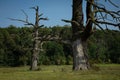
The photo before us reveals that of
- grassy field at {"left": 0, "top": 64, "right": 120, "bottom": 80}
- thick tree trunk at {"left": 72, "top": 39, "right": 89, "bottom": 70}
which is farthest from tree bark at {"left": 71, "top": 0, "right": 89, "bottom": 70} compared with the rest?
grassy field at {"left": 0, "top": 64, "right": 120, "bottom": 80}

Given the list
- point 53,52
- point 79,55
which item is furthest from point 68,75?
point 53,52

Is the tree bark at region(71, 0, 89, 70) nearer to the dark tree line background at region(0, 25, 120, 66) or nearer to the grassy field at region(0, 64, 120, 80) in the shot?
the grassy field at region(0, 64, 120, 80)

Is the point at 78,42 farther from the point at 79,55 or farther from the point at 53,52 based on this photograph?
the point at 53,52

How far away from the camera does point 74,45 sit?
19266 millimetres

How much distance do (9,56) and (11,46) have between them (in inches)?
148

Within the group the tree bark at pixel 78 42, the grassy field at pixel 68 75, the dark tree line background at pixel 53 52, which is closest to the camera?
the grassy field at pixel 68 75

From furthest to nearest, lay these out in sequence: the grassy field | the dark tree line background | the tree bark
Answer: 1. the dark tree line background
2. the tree bark
3. the grassy field

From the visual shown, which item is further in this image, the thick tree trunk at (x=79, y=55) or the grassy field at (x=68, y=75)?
the thick tree trunk at (x=79, y=55)

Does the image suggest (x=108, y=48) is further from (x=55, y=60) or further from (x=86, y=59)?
(x=86, y=59)

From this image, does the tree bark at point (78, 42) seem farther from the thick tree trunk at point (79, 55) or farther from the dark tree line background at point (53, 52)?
the dark tree line background at point (53, 52)

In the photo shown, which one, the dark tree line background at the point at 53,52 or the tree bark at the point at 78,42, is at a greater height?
the dark tree line background at the point at 53,52

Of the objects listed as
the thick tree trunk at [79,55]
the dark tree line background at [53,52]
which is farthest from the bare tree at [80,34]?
the dark tree line background at [53,52]

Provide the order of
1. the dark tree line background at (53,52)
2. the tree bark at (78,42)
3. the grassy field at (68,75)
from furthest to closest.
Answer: the dark tree line background at (53,52), the tree bark at (78,42), the grassy field at (68,75)

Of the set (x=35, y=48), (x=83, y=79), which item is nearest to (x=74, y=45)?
(x=83, y=79)
